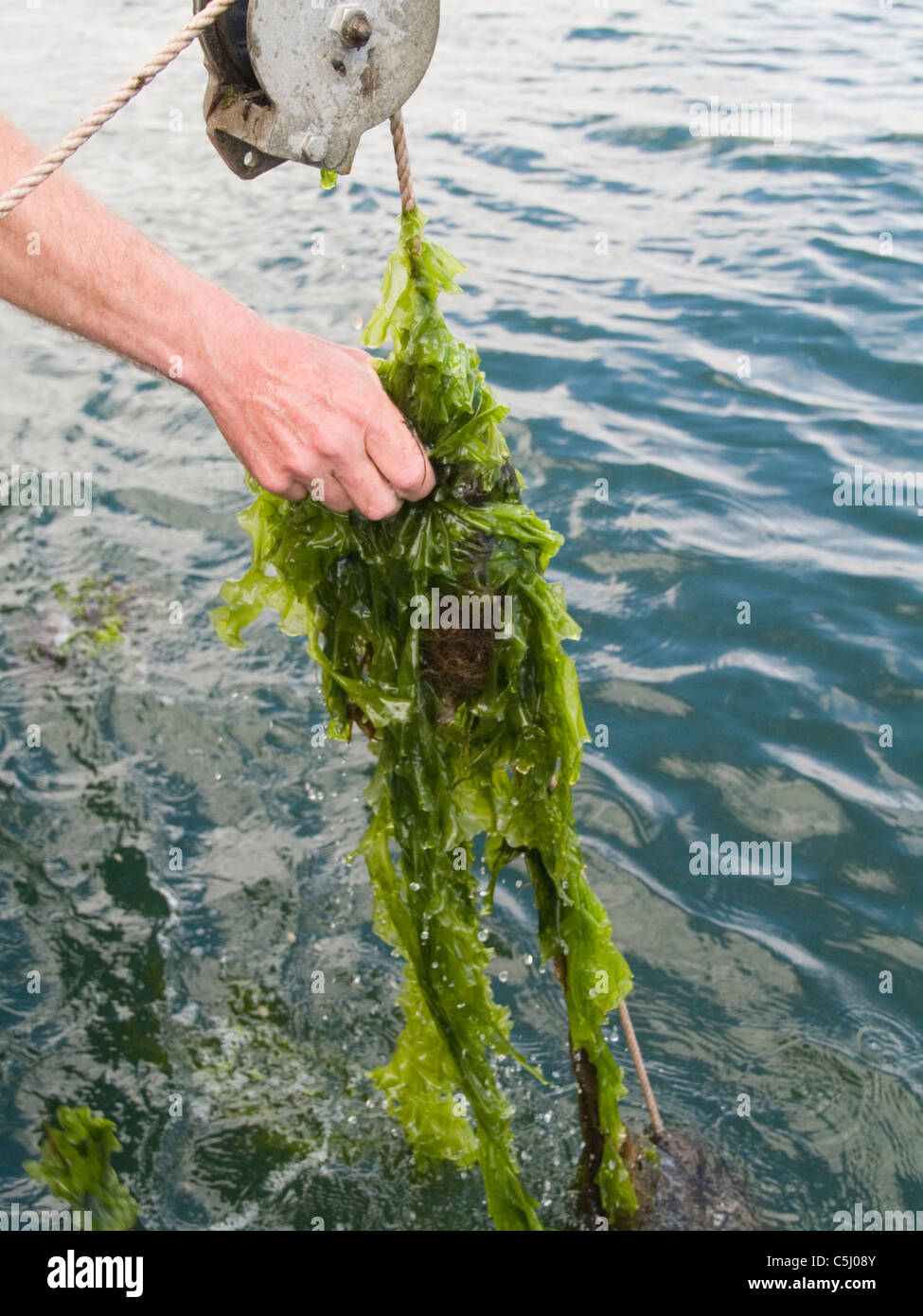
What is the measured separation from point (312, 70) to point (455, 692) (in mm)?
1415

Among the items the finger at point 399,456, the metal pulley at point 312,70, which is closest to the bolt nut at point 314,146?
the metal pulley at point 312,70

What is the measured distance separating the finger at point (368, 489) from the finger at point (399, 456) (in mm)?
23

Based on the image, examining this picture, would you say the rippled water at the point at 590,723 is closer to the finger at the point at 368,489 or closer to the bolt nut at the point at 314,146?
the finger at the point at 368,489

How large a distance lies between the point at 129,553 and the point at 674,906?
3.65m

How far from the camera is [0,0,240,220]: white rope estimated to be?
6.72 feet

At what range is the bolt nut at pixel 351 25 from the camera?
2.12 meters

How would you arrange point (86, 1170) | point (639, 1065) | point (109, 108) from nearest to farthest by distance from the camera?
point (109, 108), point (639, 1065), point (86, 1170)

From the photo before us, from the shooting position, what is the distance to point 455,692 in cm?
286

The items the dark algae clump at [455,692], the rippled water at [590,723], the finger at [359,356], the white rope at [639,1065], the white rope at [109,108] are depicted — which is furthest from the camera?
the rippled water at [590,723]

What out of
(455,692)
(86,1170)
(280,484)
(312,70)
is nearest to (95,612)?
(86,1170)

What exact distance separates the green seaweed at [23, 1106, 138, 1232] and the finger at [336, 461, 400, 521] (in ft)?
6.83

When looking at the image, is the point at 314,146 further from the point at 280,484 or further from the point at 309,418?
the point at 280,484

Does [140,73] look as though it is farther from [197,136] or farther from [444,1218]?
[197,136]

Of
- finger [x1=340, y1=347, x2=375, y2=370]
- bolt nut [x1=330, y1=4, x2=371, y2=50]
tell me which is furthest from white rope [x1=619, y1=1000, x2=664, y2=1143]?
bolt nut [x1=330, y1=4, x2=371, y2=50]
